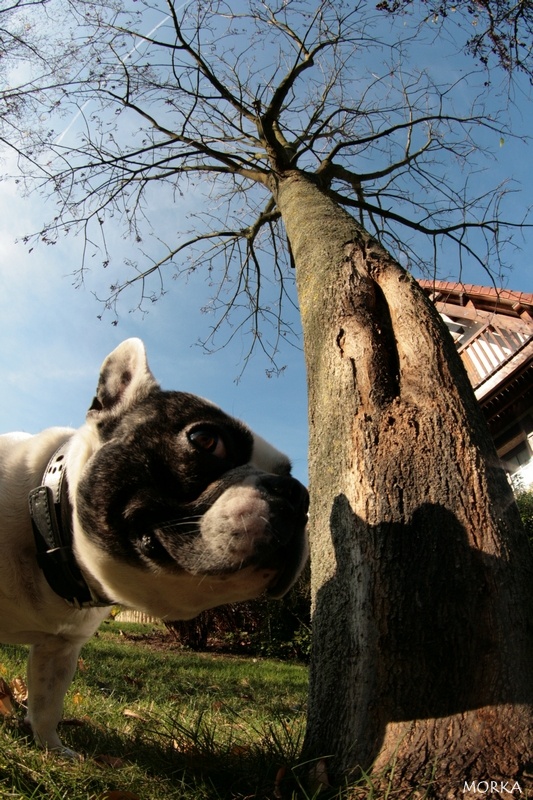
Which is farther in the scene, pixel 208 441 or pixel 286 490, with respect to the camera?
pixel 208 441

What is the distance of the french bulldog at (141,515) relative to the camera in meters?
2.20

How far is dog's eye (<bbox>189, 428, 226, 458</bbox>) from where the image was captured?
8.00 ft

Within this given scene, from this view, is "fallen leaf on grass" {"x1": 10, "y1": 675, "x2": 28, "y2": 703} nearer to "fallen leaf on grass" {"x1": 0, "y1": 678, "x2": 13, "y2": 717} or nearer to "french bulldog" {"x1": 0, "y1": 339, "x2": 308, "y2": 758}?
"fallen leaf on grass" {"x1": 0, "y1": 678, "x2": 13, "y2": 717}

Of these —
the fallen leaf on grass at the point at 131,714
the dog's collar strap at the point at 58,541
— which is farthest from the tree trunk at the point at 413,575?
the fallen leaf on grass at the point at 131,714

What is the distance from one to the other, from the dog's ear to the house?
31.4 feet

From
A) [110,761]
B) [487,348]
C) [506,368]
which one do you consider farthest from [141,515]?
[487,348]

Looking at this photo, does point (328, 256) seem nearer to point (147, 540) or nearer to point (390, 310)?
point (390, 310)

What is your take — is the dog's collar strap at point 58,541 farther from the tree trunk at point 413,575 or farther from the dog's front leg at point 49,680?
the tree trunk at point 413,575

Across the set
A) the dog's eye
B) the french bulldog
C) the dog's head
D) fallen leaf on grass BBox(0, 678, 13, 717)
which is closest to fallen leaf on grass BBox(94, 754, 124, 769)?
the french bulldog

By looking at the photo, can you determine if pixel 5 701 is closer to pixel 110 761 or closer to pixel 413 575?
pixel 110 761

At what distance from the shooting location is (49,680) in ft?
10.3

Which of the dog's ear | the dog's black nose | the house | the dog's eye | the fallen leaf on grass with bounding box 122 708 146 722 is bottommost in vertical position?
the fallen leaf on grass with bounding box 122 708 146 722

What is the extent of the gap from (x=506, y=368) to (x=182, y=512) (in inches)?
512

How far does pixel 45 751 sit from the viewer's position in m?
2.54
